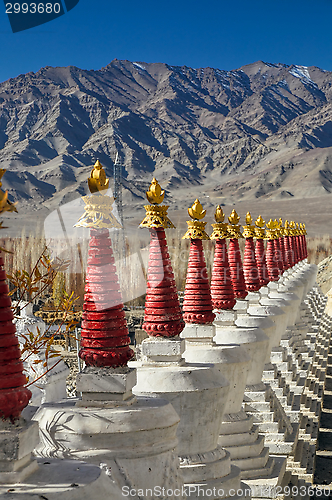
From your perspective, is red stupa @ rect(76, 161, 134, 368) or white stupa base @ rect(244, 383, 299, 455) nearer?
red stupa @ rect(76, 161, 134, 368)

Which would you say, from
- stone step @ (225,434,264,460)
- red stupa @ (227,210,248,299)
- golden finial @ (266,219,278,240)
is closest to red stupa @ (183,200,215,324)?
stone step @ (225,434,264,460)

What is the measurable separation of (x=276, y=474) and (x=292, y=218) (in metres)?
99.5

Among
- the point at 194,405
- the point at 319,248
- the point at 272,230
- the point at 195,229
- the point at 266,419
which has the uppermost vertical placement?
the point at 272,230

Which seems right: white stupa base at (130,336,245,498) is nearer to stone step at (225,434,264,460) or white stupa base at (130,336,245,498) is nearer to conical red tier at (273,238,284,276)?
stone step at (225,434,264,460)

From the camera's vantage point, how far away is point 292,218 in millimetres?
108750

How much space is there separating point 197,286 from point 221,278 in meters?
2.32

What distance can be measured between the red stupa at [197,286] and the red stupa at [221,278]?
1.89 m

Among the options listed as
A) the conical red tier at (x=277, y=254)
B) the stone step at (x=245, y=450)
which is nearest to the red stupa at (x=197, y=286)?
the stone step at (x=245, y=450)

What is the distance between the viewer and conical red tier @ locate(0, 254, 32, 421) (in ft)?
16.3

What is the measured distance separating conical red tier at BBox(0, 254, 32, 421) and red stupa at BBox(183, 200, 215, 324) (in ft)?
20.7

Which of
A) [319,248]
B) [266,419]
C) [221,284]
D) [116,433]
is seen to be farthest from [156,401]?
[319,248]

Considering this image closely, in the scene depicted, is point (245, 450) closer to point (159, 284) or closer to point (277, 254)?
point (159, 284)

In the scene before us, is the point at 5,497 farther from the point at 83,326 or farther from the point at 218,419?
the point at 218,419

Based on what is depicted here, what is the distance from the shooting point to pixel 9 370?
16.7ft
